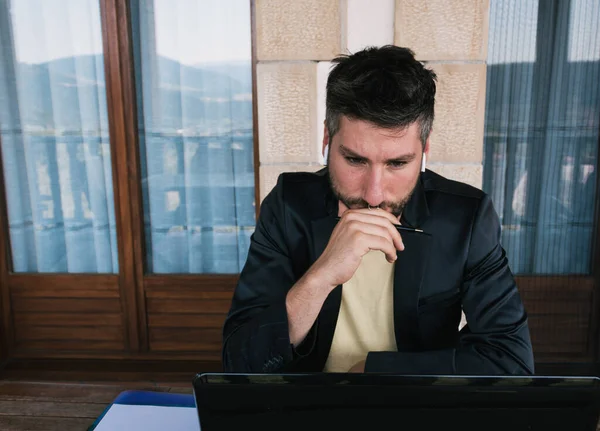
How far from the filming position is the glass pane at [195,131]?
275cm

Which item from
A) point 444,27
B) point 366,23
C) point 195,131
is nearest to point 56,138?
point 195,131

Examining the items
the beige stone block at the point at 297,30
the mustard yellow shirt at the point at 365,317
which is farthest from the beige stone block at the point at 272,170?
the mustard yellow shirt at the point at 365,317

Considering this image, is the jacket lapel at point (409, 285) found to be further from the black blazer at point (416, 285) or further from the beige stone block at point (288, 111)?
the beige stone block at point (288, 111)

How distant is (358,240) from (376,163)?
223mm

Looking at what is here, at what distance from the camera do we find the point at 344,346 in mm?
1237

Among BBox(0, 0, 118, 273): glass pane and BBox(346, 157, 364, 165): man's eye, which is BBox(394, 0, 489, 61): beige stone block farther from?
BBox(0, 0, 118, 273): glass pane

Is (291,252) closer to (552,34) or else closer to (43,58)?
(552,34)

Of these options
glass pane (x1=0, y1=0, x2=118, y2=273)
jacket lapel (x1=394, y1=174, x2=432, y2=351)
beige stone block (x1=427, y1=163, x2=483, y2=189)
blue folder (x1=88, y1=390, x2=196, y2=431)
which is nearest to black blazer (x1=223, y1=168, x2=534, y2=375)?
Result: jacket lapel (x1=394, y1=174, x2=432, y2=351)

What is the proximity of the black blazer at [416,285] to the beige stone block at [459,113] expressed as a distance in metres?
0.90

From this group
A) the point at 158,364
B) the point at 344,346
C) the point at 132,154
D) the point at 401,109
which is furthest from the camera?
the point at 158,364

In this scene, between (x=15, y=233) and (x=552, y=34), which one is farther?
(x=15, y=233)

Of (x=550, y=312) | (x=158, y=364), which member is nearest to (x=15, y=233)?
(x=158, y=364)

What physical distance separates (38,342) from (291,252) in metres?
2.56

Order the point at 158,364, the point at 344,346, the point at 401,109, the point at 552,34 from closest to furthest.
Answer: the point at 401,109 < the point at 344,346 < the point at 552,34 < the point at 158,364
